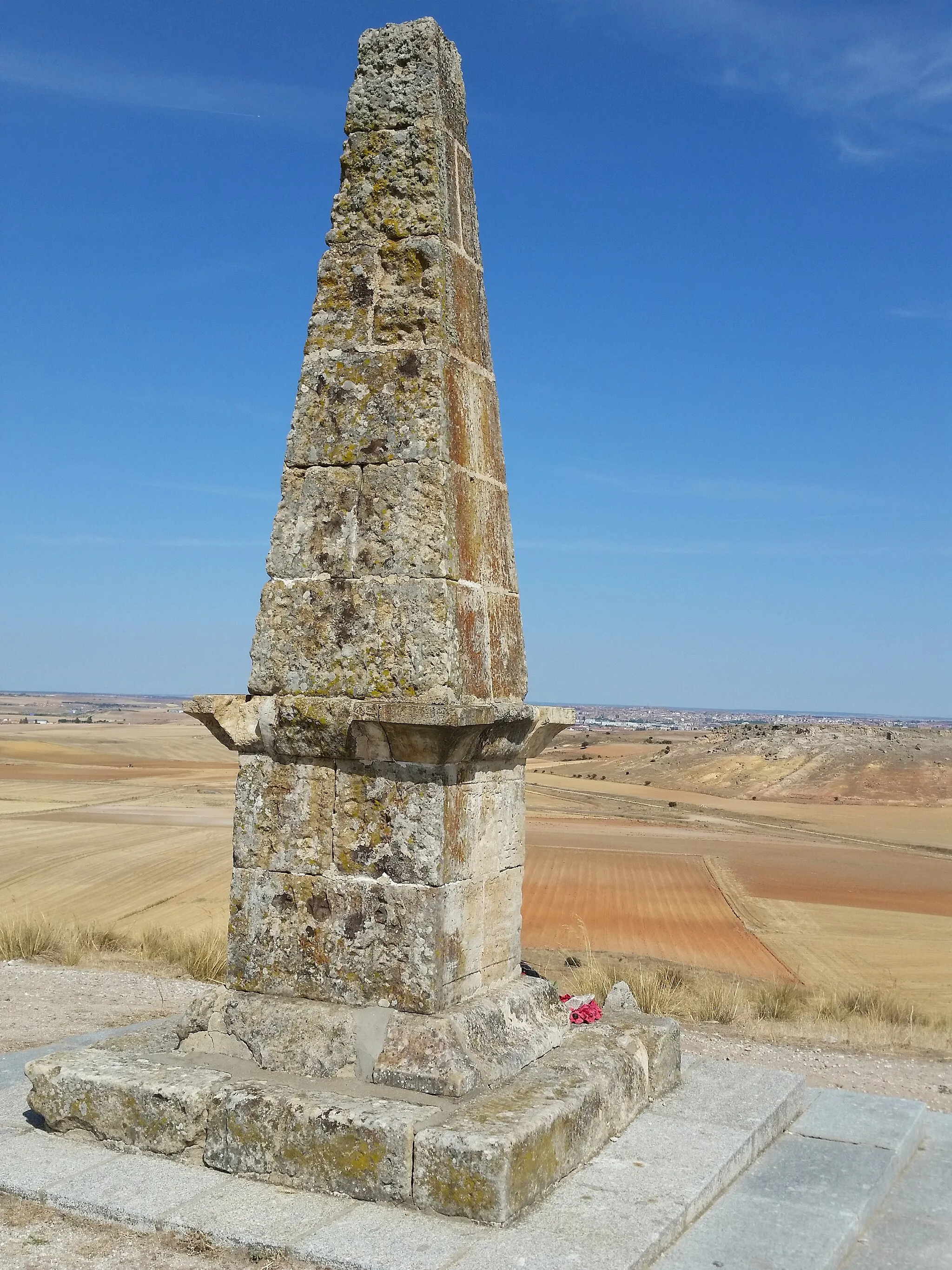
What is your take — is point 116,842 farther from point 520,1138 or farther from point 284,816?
point 520,1138

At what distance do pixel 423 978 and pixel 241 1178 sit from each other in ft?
3.62

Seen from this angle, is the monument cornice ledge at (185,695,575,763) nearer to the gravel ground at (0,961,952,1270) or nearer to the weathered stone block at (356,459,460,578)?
the weathered stone block at (356,459,460,578)

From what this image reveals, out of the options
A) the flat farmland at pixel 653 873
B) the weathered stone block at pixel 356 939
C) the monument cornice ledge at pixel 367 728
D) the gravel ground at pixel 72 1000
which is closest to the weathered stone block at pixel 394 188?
the monument cornice ledge at pixel 367 728

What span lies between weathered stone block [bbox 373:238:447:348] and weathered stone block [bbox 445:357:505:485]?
19 cm

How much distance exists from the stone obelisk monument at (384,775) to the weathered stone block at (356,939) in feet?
0.04

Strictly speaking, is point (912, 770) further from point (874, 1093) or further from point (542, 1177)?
point (542, 1177)

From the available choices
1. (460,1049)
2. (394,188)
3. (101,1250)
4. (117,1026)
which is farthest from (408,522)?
(117,1026)

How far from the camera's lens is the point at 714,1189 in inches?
203

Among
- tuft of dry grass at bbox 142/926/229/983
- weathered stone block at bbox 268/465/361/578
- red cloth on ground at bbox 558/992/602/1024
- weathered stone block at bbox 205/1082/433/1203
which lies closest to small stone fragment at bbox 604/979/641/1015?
red cloth on ground at bbox 558/992/602/1024

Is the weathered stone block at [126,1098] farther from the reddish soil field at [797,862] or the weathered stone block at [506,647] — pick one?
the reddish soil field at [797,862]

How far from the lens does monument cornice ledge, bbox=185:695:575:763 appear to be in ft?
17.4

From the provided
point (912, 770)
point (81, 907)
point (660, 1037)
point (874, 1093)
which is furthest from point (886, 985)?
point (912, 770)

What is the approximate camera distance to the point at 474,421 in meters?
6.12

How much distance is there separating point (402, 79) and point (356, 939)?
4256mm
